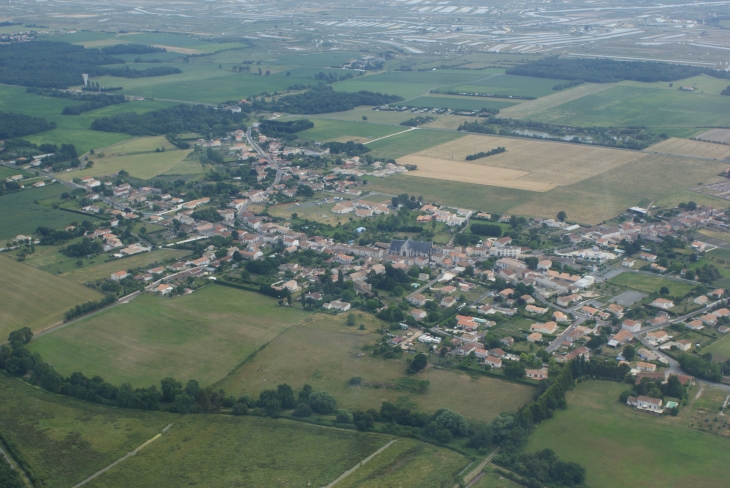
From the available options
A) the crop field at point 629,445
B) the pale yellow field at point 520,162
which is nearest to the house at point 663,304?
the crop field at point 629,445

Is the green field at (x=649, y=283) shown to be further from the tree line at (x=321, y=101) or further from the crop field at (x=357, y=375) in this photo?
the tree line at (x=321, y=101)

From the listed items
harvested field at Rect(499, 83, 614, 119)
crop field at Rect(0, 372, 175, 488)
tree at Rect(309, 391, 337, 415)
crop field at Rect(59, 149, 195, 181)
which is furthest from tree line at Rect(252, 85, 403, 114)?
tree at Rect(309, 391, 337, 415)

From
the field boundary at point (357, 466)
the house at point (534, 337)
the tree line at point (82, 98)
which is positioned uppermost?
the tree line at point (82, 98)

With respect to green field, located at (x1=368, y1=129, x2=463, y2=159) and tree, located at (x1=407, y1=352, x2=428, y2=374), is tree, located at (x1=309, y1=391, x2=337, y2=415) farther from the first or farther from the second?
green field, located at (x1=368, y1=129, x2=463, y2=159)

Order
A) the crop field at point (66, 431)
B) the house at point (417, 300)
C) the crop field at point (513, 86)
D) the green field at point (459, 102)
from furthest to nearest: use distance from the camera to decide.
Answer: the crop field at point (513, 86), the green field at point (459, 102), the house at point (417, 300), the crop field at point (66, 431)

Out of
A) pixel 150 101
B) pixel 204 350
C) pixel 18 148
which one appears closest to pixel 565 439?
pixel 204 350

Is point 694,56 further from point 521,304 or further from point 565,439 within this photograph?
point 565,439
